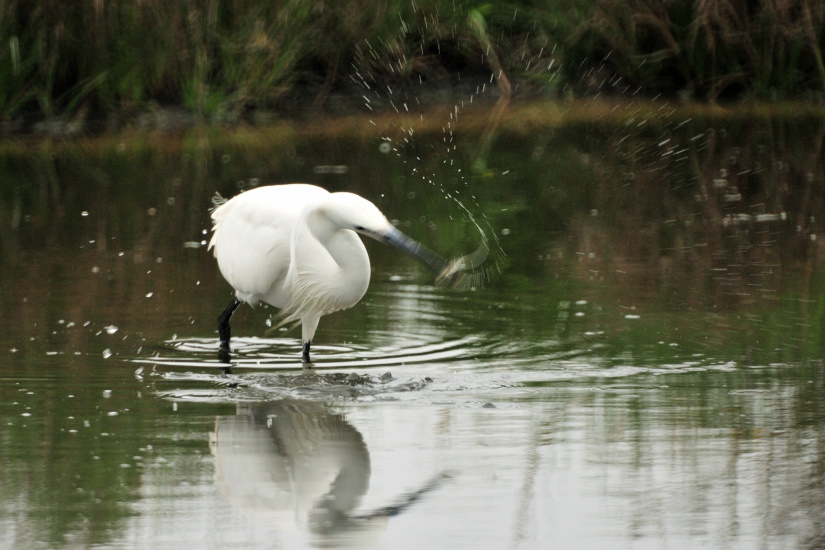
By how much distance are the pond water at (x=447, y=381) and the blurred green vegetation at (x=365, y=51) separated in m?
3.91

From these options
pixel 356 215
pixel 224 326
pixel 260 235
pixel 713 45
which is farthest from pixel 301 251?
pixel 713 45

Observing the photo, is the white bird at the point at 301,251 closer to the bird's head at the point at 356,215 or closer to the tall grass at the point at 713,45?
the bird's head at the point at 356,215

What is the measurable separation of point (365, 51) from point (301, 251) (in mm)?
10831

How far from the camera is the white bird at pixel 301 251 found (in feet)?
19.1

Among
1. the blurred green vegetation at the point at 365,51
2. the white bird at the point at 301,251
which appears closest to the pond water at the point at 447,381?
the white bird at the point at 301,251

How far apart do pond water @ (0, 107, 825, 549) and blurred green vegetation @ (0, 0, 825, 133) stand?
3906mm

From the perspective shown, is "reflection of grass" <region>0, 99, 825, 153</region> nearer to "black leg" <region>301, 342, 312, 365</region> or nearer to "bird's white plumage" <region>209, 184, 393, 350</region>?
"bird's white plumage" <region>209, 184, 393, 350</region>

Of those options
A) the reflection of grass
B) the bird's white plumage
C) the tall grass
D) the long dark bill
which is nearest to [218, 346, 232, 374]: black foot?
the bird's white plumage

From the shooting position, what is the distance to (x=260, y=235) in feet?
21.3

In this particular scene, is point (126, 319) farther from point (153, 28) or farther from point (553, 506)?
point (153, 28)

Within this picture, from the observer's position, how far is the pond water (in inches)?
163

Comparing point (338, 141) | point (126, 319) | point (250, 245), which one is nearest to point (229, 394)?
point (250, 245)

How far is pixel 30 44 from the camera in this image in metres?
15.0

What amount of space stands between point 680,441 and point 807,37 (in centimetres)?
1244
